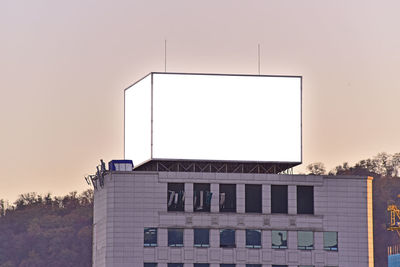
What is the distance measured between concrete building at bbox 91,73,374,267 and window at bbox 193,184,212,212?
0.11 m

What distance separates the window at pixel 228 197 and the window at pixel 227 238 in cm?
248

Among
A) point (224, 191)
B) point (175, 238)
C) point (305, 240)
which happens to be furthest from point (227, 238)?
point (305, 240)

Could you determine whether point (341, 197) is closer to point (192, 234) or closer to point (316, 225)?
point (316, 225)

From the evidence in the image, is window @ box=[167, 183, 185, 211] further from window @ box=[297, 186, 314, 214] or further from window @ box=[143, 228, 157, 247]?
window @ box=[297, 186, 314, 214]

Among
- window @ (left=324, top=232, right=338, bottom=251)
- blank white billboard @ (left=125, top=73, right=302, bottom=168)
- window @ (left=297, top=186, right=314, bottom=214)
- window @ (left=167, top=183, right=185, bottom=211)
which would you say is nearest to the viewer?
window @ (left=167, top=183, right=185, bottom=211)

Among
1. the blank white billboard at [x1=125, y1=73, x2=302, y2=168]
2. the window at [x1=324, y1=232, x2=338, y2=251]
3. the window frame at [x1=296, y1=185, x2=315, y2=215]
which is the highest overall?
the blank white billboard at [x1=125, y1=73, x2=302, y2=168]

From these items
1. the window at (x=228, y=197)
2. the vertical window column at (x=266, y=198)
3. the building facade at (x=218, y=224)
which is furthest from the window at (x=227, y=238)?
the vertical window column at (x=266, y=198)

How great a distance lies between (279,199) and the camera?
186 m

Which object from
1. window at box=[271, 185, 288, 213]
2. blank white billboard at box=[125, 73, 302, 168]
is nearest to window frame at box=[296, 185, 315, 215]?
window at box=[271, 185, 288, 213]

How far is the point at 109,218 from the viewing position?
184 meters

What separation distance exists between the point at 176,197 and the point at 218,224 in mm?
5607

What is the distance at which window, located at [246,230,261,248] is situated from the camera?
185 m

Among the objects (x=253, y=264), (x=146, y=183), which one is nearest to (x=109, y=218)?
(x=146, y=183)

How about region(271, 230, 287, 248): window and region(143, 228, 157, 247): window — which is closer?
region(143, 228, 157, 247): window
